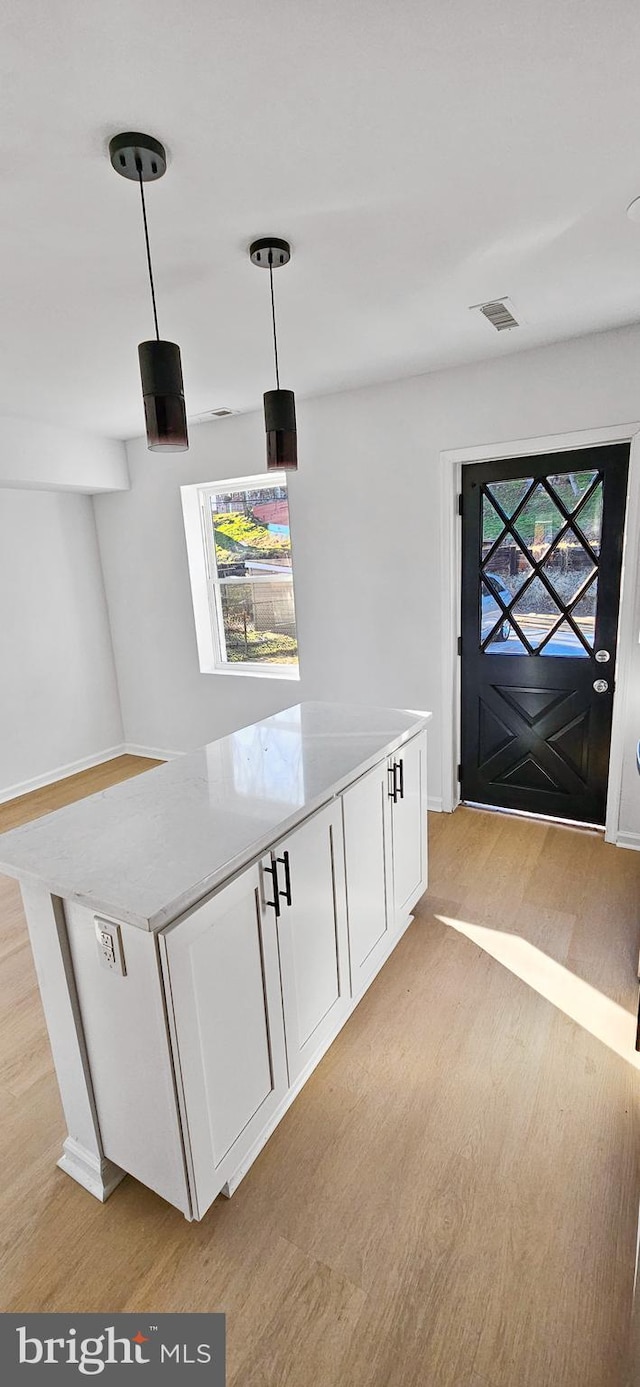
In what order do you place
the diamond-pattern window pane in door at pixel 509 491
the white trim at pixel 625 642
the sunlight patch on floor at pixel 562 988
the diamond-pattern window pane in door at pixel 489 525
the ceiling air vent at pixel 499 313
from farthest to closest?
the diamond-pattern window pane in door at pixel 489 525
the diamond-pattern window pane in door at pixel 509 491
the white trim at pixel 625 642
the ceiling air vent at pixel 499 313
the sunlight patch on floor at pixel 562 988

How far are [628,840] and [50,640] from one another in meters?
4.08

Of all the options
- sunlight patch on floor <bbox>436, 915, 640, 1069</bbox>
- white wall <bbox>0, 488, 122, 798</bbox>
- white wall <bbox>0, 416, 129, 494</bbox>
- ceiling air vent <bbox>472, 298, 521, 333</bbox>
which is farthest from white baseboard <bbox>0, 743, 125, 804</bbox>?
ceiling air vent <bbox>472, 298, 521, 333</bbox>

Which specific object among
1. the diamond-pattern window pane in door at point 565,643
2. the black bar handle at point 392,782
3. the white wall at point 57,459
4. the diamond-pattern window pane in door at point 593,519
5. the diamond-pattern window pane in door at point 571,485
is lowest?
the black bar handle at point 392,782

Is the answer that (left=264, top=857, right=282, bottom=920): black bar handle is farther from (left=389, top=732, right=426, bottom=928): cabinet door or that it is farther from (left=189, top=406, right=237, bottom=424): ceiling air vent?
(left=189, top=406, right=237, bottom=424): ceiling air vent

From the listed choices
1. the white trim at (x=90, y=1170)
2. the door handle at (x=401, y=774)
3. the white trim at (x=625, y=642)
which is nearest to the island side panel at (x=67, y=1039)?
the white trim at (x=90, y=1170)

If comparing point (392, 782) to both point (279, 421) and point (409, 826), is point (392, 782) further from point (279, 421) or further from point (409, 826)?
point (279, 421)

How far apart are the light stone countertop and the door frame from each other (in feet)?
4.18

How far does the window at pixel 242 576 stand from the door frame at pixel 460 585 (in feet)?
3.82

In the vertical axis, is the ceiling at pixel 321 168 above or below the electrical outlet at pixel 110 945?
above

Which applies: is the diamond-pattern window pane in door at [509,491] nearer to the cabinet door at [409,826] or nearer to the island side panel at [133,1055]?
the cabinet door at [409,826]

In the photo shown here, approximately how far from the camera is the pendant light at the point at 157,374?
142cm

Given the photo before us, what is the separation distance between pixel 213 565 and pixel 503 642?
2286 mm

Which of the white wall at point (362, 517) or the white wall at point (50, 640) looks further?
the white wall at point (50, 640)

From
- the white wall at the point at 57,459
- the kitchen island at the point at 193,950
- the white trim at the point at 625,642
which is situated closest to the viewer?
the kitchen island at the point at 193,950
